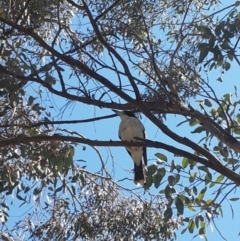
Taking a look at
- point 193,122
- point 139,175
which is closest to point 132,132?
point 139,175

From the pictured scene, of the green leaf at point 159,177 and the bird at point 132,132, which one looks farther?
the bird at point 132,132

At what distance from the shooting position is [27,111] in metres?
5.54

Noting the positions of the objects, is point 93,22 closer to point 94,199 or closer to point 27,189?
point 27,189

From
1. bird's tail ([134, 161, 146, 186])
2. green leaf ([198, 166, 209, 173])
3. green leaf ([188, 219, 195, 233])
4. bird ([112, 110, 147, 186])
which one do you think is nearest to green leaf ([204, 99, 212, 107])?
green leaf ([198, 166, 209, 173])

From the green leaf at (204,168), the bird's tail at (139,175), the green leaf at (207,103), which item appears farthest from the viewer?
the bird's tail at (139,175)

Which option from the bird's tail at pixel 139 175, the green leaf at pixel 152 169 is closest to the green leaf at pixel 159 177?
the green leaf at pixel 152 169

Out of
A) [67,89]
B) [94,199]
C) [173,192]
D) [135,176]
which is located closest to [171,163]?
[173,192]

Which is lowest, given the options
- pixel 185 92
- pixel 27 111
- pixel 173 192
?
pixel 173 192

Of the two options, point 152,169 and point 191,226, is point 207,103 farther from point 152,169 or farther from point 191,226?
point 191,226

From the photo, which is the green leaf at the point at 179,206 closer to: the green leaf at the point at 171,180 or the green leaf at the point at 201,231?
the green leaf at the point at 171,180

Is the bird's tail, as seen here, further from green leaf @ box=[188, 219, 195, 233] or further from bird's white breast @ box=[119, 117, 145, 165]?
green leaf @ box=[188, 219, 195, 233]

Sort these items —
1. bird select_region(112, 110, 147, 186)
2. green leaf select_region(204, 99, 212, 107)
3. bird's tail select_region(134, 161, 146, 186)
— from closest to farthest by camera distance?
green leaf select_region(204, 99, 212, 107), bird's tail select_region(134, 161, 146, 186), bird select_region(112, 110, 147, 186)

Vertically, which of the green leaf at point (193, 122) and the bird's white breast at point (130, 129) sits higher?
the bird's white breast at point (130, 129)

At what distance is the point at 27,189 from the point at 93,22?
1.68 meters
